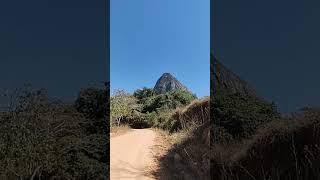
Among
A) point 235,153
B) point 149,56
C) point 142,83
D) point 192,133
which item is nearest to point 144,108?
point 142,83

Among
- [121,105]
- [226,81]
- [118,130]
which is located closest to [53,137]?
[226,81]

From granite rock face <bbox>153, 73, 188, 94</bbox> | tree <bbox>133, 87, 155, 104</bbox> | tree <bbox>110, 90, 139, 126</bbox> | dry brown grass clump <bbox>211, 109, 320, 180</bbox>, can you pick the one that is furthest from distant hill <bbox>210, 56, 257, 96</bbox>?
tree <bbox>133, 87, 155, 104</bbox>

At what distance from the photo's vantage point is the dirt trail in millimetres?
8133

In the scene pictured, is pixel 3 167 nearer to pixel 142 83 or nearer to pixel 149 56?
pixel 149 56

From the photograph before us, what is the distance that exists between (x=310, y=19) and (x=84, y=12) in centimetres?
287

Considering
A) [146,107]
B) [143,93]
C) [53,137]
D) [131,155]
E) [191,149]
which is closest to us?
[53,137]

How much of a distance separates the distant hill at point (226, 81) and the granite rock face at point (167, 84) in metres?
4.90

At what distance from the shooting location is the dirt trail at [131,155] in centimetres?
813

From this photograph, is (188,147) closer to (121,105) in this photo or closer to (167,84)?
(121,105)

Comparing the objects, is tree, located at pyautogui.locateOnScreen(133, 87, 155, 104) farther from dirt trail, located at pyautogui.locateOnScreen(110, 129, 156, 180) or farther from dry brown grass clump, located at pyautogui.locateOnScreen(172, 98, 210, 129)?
dirt trail, located at pyautogui.locateOnScreen(110, 129, 156, 180)

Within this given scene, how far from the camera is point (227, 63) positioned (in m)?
6.79

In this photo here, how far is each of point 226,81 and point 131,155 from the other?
2.71 m

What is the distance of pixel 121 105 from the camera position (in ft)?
40.9

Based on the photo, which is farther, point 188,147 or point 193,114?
→ point 193,114
